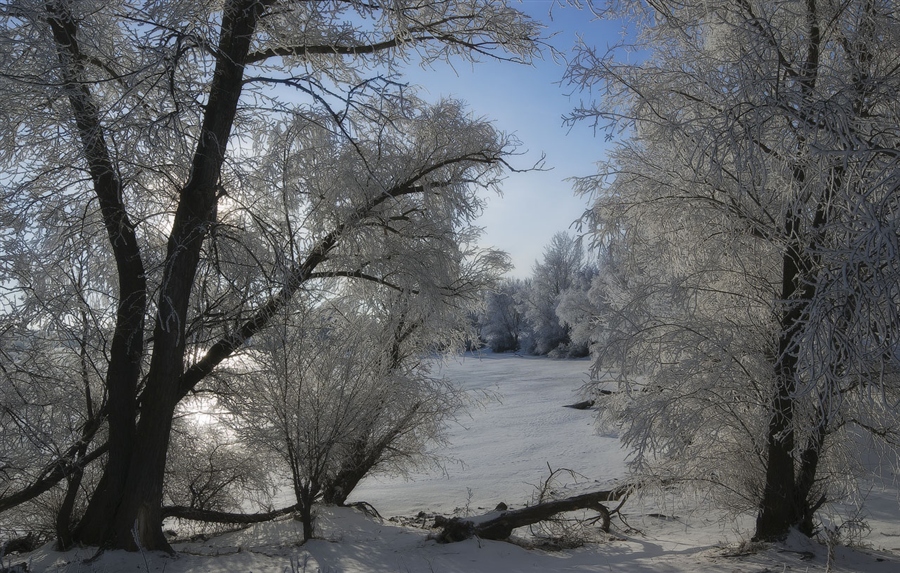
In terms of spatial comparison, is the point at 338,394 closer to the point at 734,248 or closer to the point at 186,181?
the point at 186,181

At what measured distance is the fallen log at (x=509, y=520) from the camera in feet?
20.8

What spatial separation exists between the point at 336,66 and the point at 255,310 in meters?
2.92

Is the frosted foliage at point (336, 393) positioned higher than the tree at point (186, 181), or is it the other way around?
the tree at point (186, 181)

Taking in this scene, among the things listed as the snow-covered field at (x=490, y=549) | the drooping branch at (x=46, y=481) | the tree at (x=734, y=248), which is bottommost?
the snow-covered field at (x=490, y=549)

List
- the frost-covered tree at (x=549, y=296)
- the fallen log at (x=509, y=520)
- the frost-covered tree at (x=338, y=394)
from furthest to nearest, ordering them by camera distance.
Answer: the frost-covered tree at (x=549, y=296) < the frost-covered tree at (x=338, y=394) < the fallen log at (x=509, y=520)

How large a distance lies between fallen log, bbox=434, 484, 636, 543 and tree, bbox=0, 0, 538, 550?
2602mm

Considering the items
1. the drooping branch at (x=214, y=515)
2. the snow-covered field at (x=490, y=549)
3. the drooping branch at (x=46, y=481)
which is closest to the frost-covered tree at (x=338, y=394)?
the drooping branch at (x=214, y=515)

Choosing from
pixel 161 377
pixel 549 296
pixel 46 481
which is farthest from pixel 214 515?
pixel 549 296

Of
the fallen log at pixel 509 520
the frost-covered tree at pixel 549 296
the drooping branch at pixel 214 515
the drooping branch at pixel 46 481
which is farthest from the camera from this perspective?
the frost-covered tree at pixel 549 296

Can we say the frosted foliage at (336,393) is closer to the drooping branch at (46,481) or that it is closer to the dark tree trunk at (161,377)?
the dark tree trunk at (161,377)

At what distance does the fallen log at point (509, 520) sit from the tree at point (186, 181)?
2.60 metres

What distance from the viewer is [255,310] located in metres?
6.71

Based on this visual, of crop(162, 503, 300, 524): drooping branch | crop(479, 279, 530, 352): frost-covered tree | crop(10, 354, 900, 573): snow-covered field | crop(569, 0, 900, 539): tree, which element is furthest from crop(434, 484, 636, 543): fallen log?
crop(479, 279, 530, 352): frost-covered tree

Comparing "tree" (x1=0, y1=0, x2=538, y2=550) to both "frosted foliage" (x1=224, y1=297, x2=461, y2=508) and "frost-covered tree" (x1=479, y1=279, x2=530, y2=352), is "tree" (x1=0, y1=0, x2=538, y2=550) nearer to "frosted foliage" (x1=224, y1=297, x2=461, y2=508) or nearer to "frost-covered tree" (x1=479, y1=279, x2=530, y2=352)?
"frosted foliage" (x1=224, y1=297, x2=461, y2=508)
